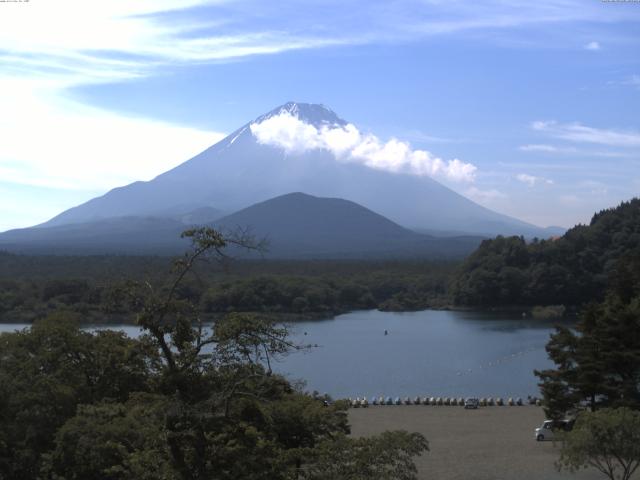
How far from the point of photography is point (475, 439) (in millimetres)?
13836

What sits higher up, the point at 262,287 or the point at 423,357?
the point at 262,287

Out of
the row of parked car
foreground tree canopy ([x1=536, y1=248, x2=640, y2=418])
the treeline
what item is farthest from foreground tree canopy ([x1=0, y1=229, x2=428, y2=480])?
the treeline

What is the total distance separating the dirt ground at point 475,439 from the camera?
11241 millimetres

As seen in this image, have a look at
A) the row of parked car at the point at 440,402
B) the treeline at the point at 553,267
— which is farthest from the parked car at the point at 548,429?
the treeline at the point at 553,267

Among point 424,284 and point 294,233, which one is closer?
point 424,284

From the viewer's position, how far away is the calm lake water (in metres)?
21.9

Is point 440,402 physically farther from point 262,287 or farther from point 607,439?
point 262,287

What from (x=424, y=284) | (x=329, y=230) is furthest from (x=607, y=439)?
(x=329, y=230)

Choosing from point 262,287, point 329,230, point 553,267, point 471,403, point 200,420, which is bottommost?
point 471,403

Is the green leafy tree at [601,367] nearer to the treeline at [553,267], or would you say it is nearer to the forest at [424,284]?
the forest at [424,284]

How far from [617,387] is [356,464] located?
28.8 ft

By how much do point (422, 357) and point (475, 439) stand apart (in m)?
13.7

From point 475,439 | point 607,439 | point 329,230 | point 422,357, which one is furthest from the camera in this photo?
point 329,230

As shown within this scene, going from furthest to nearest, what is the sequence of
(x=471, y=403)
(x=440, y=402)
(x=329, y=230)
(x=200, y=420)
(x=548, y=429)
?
(x=329, y=230), (x=440, y=402), (x=471, y=403), (x=548, y=429), (x=200, y=420)
